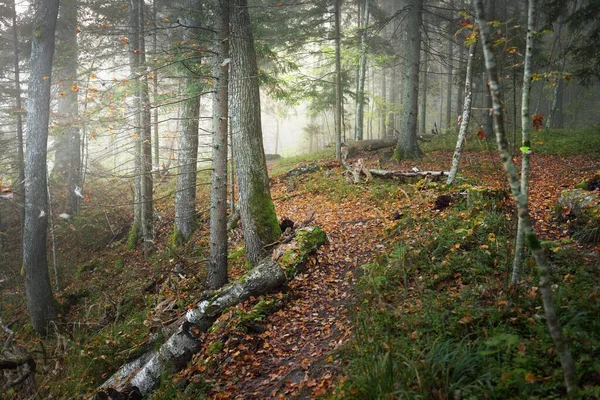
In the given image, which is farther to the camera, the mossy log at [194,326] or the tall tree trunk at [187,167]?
the tall tree trunk at [187,167]

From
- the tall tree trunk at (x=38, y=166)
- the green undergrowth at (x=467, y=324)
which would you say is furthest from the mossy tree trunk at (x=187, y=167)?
the green undergrowth at (x=467, y=324)

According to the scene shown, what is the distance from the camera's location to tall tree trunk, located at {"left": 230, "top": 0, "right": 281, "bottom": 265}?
21.6ft

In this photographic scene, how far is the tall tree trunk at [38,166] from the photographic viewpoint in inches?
340

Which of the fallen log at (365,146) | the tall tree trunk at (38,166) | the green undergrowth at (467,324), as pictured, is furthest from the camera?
the fallen log at (365,146)

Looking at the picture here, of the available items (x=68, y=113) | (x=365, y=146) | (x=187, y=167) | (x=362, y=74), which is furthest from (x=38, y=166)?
(x=362, y=74)

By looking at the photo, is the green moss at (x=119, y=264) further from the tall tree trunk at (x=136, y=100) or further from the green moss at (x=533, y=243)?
the green moss at (x=533, y=243)

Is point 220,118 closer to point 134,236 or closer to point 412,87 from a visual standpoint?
point 134,236

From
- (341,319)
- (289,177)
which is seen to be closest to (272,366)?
(341,319)

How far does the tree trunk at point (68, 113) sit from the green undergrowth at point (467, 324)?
13.5 metres

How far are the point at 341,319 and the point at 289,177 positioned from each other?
32.2 feet

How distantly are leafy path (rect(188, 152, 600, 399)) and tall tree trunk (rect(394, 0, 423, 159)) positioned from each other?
3.64 meters

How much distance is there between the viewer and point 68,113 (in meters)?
15.0

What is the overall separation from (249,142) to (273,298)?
Result: 314 centimetres

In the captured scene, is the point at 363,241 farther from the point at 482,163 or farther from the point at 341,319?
the point at 482,163
